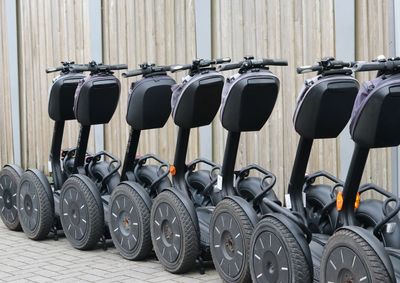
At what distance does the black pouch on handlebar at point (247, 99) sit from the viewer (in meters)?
5.69

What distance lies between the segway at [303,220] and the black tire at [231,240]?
21 cm

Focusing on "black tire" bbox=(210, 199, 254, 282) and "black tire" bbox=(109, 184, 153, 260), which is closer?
"black tire" bbox=(210, 199, 254, 282)

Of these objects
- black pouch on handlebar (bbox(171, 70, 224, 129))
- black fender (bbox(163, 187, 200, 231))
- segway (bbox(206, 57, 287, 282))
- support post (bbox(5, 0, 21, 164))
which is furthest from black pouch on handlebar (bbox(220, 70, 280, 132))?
support post (bbox(5, 0, 21, 164))

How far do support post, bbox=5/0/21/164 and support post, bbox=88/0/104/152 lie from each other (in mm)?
2043

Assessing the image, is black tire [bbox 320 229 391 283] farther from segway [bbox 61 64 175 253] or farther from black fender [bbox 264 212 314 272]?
segway [bbox 61 64 175 253]

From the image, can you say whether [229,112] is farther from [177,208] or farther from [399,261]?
[399,261]

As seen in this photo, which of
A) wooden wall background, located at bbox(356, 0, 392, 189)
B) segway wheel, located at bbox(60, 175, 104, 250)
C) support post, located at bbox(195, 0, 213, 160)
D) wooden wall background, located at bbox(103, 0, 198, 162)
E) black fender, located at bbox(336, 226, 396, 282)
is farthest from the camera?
wooden wall background, located at bbox(103, 0, 198, 162)

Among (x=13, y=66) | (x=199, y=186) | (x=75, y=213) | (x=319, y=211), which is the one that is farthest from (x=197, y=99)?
(x=13, y=66)

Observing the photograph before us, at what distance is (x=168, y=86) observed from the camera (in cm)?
674

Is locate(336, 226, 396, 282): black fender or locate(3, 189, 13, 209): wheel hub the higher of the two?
locate(336, 226, 396, 282): black fender

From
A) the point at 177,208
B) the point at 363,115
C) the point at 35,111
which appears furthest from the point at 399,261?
the point at 35,111

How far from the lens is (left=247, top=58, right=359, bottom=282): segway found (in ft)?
16.3

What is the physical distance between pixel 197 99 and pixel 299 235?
161cm

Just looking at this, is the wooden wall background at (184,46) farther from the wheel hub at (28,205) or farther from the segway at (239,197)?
the wheel hub at (28,205)
